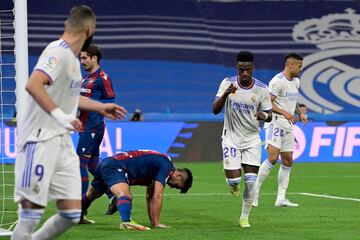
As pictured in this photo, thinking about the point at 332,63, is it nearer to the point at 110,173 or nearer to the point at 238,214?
the point at 238,214

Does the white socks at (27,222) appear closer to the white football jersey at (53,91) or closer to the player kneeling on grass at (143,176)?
the white football jersey at (53,91)

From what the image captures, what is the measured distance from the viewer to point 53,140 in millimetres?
7398

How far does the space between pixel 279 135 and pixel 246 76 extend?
3633 mm

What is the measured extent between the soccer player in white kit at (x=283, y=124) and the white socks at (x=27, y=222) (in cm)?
729

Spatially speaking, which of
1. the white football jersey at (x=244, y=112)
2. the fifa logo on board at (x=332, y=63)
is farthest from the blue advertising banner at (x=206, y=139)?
the white football jersey at (x=244, y=112)

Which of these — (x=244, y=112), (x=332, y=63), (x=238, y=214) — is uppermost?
(x=332, y=63)

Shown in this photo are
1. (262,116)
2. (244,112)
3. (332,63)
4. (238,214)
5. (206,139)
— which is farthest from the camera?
(332,63)

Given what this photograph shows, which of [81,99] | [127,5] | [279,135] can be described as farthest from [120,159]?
[127,5]

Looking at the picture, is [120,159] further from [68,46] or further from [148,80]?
[148,80]

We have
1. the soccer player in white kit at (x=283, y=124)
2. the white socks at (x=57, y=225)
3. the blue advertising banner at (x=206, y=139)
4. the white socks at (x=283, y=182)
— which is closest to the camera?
the white socks at (x=57, y=225)

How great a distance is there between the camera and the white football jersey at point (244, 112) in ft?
38.5

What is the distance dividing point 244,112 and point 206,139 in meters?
13.3

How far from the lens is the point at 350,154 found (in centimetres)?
2533

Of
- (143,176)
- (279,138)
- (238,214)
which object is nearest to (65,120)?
(143,176)
